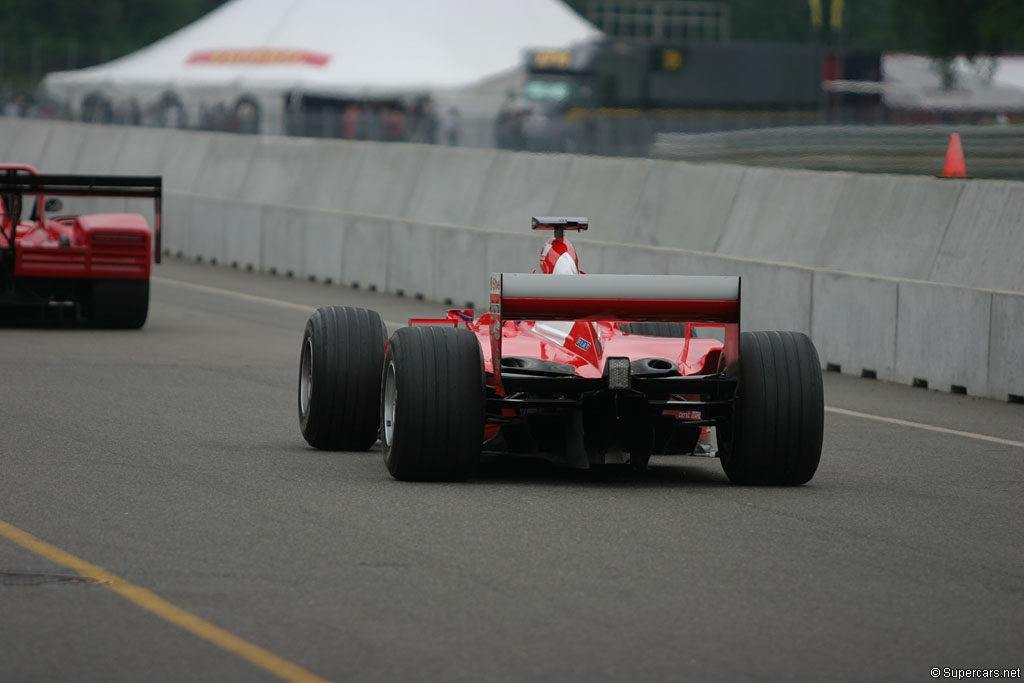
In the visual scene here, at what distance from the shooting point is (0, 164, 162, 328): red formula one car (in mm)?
18359

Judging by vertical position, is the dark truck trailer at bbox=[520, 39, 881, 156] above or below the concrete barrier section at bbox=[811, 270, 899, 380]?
above

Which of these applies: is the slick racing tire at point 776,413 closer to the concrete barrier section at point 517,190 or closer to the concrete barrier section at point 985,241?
the concrete barrier section at point 985,241

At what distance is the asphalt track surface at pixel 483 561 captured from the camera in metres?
6.33

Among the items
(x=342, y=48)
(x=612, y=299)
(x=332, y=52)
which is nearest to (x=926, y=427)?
(x=612, y=299)

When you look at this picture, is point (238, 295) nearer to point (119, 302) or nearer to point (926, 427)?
point (119, 302)

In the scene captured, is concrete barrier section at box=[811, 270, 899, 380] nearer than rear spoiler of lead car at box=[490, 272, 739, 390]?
No

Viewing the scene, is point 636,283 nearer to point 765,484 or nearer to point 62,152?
point 765,484

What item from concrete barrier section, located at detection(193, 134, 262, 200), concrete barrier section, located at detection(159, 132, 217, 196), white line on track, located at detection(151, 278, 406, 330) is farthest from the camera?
concrete barrier section, located at detection(159, 132, 217, 196)

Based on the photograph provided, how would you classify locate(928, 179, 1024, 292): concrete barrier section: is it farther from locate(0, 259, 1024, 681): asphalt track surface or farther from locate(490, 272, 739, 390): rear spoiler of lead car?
locate(490, 272, 739, 390): rear spoiler of lead car

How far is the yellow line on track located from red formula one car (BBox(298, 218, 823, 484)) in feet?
7.32

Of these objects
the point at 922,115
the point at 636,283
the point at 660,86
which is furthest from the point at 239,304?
the point at 922,115

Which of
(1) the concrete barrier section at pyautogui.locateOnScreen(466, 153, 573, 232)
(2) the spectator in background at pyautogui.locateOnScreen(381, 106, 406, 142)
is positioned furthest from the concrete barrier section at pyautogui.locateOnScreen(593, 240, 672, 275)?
(2) the spectator in background at pyautogui.locateOnScreen(381, 106, 406, 142)

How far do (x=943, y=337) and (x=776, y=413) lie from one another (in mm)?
6279

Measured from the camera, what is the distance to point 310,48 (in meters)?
55.2
